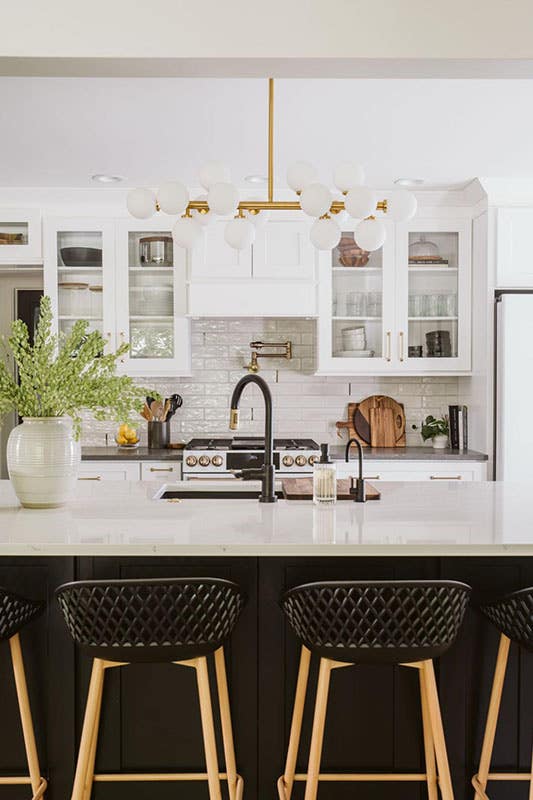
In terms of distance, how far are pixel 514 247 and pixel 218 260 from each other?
175 cm

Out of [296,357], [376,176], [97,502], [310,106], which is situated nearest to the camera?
[97,502]

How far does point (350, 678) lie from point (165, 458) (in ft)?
8.10

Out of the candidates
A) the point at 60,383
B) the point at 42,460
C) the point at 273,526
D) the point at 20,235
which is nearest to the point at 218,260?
the point at 20,235

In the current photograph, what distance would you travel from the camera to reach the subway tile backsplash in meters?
5.07

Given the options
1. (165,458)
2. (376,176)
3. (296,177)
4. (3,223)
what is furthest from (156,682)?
(3,223)

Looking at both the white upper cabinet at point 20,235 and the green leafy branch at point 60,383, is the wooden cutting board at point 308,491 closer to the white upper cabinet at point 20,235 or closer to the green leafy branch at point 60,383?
the green leafy branch at point 60,383

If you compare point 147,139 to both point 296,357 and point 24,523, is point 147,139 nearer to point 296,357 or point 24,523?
point 296,357

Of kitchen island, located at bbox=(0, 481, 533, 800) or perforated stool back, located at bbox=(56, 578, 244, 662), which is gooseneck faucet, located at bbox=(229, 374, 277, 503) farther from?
perforated stool back, located at bbox=(56, 578, 244, 662)

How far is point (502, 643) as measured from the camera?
2.07m

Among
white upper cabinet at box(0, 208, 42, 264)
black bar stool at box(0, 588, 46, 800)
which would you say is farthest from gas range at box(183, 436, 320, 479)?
black bar stool at box(0, 588, 46, 800)

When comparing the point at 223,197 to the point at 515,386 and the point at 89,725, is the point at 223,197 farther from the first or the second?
the point at 515,386

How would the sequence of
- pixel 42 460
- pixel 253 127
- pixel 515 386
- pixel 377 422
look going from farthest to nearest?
pixel 377 422, pixel 515 386, pixel 253 127, pixel 42 460

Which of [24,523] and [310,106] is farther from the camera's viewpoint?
[310,106]

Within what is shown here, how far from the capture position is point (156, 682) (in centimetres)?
216
